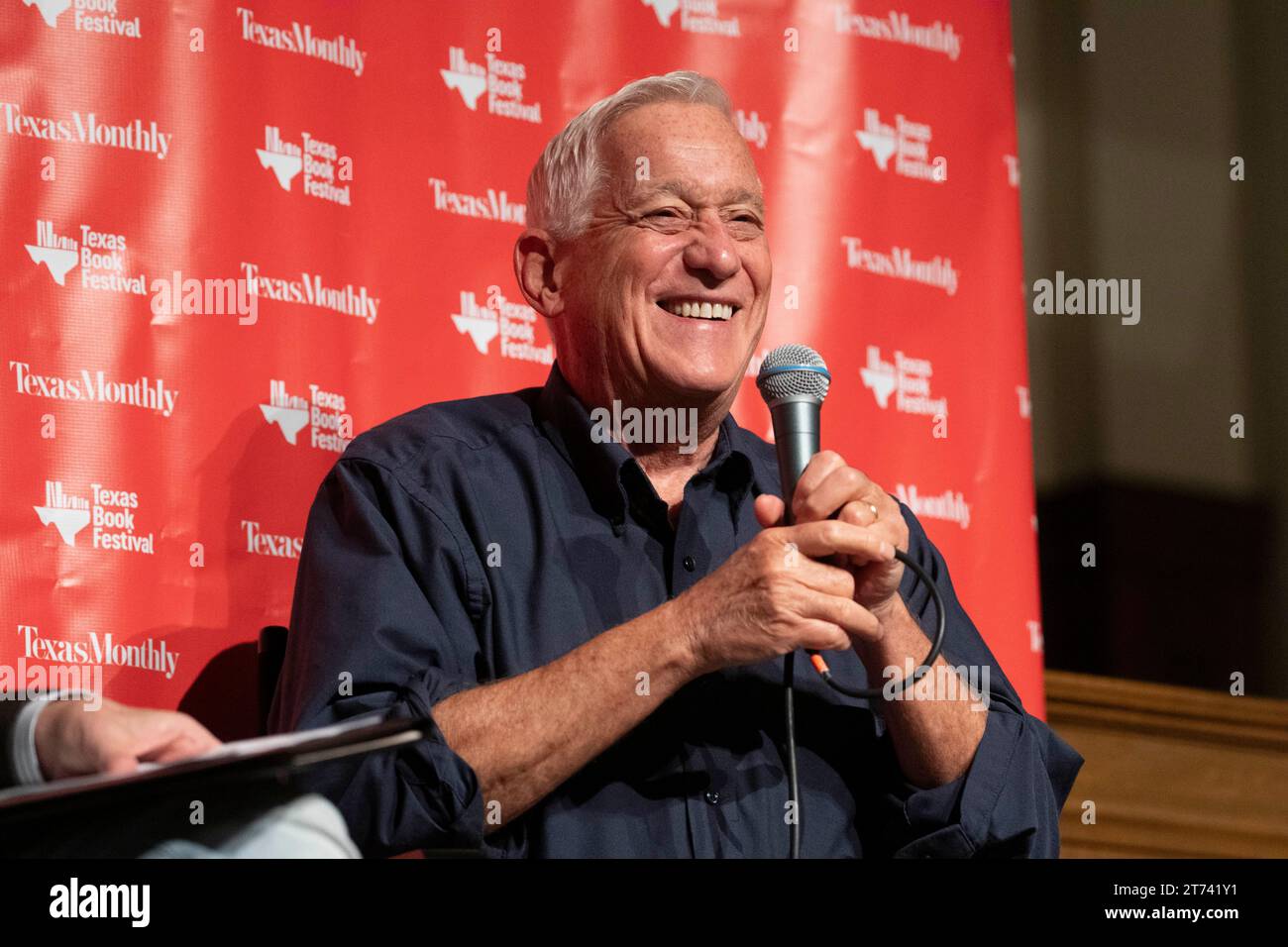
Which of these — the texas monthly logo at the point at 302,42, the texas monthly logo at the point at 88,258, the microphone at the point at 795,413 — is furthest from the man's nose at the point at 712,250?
the texas monthly logo at the point at 88,258

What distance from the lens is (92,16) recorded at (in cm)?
233

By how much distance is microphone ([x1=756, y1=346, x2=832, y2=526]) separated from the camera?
68.6 inches

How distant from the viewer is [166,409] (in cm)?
232

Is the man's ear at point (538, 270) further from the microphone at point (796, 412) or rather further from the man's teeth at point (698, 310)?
the microphone at point (796, 412)

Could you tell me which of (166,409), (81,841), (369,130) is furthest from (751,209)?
(81,841)

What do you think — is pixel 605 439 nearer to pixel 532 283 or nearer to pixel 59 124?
pixel 532 283

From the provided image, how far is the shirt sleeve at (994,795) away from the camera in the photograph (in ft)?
6.19

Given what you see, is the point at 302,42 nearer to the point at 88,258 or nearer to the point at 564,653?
the point at 88,258

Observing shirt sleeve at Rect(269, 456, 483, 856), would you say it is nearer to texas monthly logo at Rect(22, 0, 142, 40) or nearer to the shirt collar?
the shirt collar

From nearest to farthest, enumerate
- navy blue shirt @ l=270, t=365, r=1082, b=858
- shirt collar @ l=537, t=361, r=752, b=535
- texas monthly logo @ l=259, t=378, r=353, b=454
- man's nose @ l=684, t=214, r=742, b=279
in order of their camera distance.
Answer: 1. navy blue shirt @ l=270, t=365, r=1082, b=858
2. shirt collar @ l=537, t=361, r=752, b=535
3. man's nose @ l=684, t=214, r=742, b=279
4. texas monthly logo @ l=259, t=378, r=353, b=454

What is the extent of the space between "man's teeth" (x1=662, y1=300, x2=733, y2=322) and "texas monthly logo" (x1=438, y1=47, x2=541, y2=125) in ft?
2.48

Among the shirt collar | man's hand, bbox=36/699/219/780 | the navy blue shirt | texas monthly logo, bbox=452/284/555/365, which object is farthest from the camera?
texas monthly logo, bbox=452/284/555/365

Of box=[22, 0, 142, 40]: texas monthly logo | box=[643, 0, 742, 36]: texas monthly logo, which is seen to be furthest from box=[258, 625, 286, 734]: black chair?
box=[643, 0, 742, 36]: texas monthly logo
